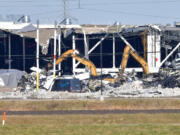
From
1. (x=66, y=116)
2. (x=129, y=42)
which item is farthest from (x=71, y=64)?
(x=66, y=116)

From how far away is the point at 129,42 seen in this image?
52469 mm

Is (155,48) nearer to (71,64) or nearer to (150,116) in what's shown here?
(71,64)

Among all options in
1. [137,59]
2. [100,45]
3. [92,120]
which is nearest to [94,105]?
[92,120]

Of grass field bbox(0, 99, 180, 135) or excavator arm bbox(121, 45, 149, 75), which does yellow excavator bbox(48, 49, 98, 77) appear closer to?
excavator arm bbox(121, 45, 149, 75)

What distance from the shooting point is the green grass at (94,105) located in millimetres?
28875

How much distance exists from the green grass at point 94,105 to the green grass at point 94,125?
3.85m

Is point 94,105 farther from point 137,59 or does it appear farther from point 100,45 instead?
point 100,45

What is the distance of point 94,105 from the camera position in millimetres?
29094

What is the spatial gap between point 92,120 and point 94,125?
267cm

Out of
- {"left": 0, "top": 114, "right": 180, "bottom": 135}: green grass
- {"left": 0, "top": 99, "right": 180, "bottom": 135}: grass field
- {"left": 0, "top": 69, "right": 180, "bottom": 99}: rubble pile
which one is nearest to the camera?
{"left": 0, "top": 114, "right": 180, "bottom": 135}: green grass

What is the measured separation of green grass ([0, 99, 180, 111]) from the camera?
28.9 m

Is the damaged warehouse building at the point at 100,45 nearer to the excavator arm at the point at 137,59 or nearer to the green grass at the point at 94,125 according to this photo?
the excavator arm at the point at 137,59

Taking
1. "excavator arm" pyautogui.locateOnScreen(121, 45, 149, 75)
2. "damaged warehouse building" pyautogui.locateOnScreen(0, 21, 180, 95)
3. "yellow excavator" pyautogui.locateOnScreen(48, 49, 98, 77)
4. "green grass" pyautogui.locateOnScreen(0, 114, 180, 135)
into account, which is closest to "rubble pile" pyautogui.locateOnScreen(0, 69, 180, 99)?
"excavator arm" pyautogui.locateOnScreen(121, 45, 149, 75)

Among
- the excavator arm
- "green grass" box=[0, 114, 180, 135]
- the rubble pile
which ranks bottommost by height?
"green grass" box=[0, 114, 180, 135]
